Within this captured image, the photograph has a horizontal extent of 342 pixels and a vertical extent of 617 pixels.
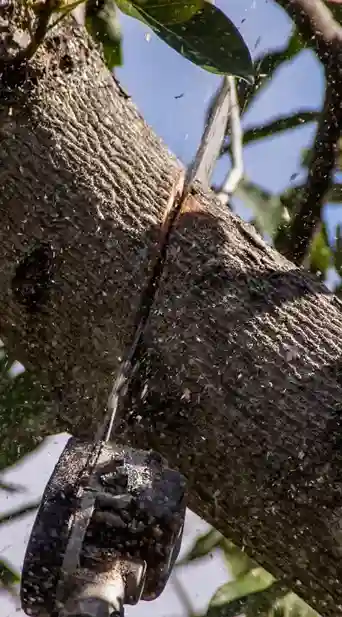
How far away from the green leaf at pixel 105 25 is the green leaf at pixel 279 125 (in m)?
0.39

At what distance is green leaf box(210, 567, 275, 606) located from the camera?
1.60 m

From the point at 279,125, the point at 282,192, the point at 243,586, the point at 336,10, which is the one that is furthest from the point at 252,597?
the point at 336,10

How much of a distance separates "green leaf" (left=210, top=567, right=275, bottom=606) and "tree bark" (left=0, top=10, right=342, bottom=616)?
65 centimetres

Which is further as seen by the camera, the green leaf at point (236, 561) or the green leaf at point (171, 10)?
the green leaf at point (236, 561)

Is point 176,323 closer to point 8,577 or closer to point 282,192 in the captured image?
point 282,192

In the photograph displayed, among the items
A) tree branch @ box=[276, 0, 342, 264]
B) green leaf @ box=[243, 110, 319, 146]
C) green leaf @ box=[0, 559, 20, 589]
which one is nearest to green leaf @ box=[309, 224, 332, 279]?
tree branch @ box=[276, 0, 342, 264]

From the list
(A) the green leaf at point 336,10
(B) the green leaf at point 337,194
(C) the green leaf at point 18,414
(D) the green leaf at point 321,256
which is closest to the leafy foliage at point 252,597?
(C) the green leaf at point 18,414

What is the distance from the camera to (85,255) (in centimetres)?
105

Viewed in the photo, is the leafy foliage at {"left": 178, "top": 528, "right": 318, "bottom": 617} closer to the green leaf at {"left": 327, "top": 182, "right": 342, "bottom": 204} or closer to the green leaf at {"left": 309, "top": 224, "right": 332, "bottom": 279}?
the green leaf at {"left": 309, "top": 224, "right": 332, "bottom": 279}

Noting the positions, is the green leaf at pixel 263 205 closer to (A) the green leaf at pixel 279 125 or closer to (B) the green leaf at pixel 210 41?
(A) the green leaf at pixel 279 125

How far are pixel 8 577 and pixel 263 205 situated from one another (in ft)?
3.04

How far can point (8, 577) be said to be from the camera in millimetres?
1820

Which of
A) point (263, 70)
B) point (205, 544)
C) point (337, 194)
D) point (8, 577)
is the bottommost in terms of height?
point (8, 577)

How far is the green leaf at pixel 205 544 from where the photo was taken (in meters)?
1.72
